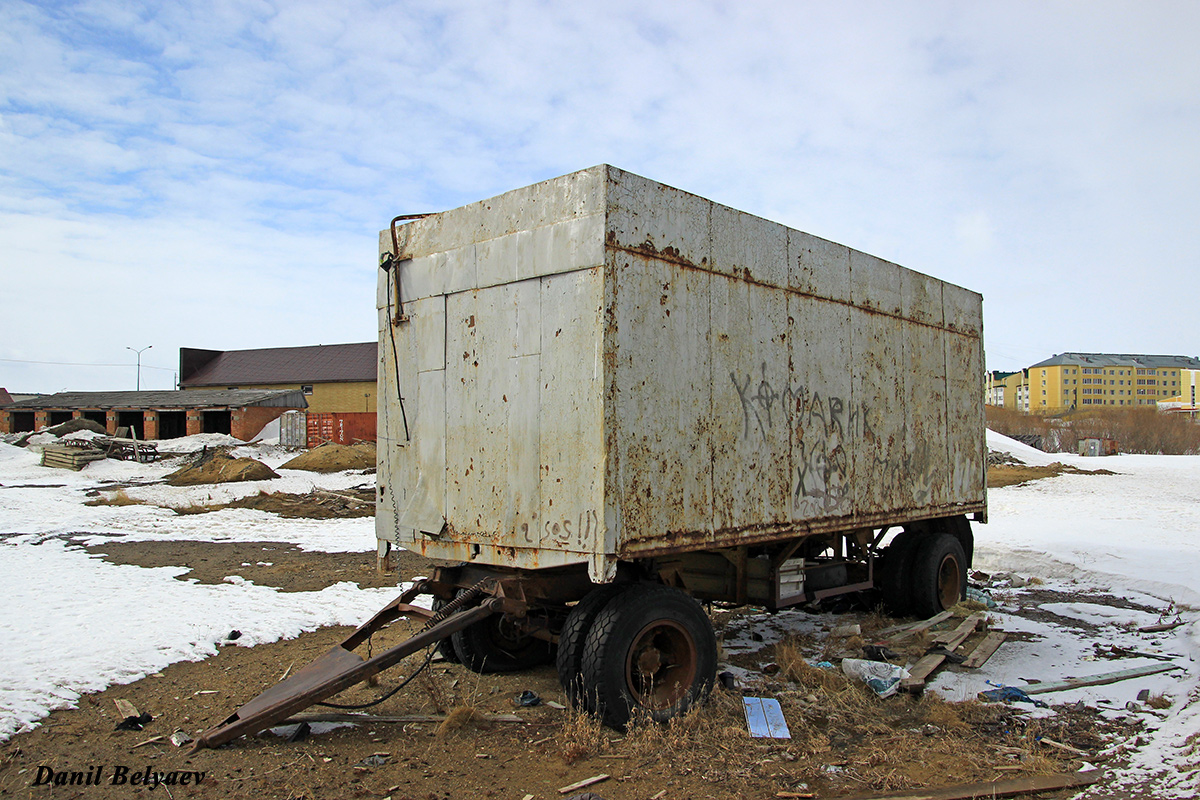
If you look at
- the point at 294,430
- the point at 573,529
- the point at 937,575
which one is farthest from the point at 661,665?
the point at 294,430

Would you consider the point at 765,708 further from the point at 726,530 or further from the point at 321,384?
the point at 321,384

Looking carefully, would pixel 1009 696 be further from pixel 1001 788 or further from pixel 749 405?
pixel 749 405

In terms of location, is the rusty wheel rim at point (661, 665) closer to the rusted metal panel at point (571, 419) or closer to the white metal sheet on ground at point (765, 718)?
the white metal sheet on ground at point (765, 718)

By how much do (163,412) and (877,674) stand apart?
152ft

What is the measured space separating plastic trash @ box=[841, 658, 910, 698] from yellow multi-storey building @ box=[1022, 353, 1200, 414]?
4963 inches

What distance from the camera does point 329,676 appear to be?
4.77 meters

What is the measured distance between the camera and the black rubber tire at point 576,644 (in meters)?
4.92

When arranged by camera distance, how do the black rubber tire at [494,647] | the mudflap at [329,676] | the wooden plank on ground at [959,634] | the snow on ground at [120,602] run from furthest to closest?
1. the wooden plank on ground at [959,634]
2. the black rubber tire at [494,647]
3. the snow on ground at [120,602]
4. the mudflap at [329,676]

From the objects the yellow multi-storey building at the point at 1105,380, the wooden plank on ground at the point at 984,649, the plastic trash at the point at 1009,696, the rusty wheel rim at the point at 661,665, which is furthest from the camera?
the yellow multi-storey building at the point at 1105,380

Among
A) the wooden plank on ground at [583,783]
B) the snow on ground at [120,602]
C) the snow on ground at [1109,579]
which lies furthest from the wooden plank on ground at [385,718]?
the snow on ground at [1109,579]

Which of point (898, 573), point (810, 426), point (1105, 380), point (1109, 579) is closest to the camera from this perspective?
point (810, 426)

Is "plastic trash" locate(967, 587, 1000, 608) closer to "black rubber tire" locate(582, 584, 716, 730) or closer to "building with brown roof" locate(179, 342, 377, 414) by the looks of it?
"black rubber tire" locate(582, 584, 716, 730)

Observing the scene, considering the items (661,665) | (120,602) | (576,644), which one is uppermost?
(576,644)

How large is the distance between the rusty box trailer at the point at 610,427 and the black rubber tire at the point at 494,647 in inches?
0.9
